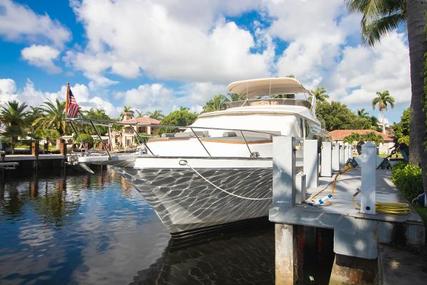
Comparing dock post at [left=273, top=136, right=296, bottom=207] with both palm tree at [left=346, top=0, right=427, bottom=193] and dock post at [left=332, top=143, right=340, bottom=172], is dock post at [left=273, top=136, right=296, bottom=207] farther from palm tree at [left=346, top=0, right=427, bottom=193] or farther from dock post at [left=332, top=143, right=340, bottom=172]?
dock post at [left=332, top=143, right=340, bottom=172]

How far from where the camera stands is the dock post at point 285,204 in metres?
6.06

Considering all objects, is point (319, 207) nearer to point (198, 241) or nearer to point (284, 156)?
point (284, 156)

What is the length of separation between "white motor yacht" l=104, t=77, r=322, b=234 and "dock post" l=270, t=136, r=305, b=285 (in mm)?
2718

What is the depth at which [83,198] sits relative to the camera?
1884cm

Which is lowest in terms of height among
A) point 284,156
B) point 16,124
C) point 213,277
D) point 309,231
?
point 213,277

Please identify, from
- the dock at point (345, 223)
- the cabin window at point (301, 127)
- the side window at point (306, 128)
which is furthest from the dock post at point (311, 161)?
the side window at point (306, 128)

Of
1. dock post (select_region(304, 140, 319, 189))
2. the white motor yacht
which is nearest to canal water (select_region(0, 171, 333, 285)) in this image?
the white motor yacht

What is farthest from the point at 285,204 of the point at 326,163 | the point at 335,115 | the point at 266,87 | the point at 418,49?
the point at 335,115

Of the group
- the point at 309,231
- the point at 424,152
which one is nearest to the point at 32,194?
the point at 309,231

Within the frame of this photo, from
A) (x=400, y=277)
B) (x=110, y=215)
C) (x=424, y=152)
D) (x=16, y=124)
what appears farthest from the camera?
(x=16, y=124)

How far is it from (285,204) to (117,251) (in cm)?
562

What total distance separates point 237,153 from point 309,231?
2.71m

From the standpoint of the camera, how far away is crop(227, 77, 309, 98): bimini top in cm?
1393

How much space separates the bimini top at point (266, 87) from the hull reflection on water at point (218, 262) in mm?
5816
